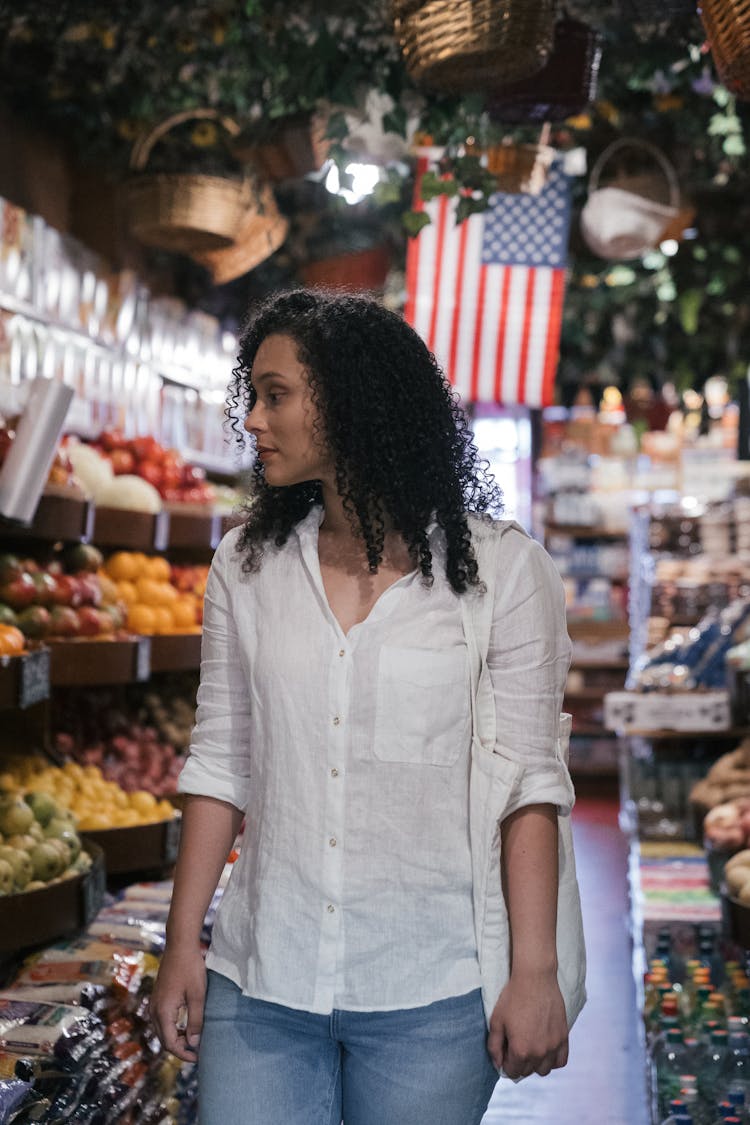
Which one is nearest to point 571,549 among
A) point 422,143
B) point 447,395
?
point 422,143

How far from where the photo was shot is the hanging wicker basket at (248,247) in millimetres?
5660

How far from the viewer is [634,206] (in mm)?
5910

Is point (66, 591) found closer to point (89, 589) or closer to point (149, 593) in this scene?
point (89, 589)

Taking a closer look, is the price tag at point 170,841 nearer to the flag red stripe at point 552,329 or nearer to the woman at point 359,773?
the woman at point 359,773

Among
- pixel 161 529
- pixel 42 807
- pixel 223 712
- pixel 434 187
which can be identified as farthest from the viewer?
pixel 161 529

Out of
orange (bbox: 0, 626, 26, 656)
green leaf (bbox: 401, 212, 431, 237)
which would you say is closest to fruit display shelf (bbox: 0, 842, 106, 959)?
orange (bbox: 0, 626, 26, 656)

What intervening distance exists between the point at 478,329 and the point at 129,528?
2356 millimetres

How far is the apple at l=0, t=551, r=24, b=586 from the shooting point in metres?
4.07

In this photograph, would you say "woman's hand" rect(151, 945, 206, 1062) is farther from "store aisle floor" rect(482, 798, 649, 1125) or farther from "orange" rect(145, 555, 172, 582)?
"orange" rect(145, 555, 172, 582)

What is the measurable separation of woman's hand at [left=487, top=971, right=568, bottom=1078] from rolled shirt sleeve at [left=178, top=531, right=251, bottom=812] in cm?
46

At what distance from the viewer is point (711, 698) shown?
625cm

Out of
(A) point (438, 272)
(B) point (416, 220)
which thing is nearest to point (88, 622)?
(B) point (416, 220)

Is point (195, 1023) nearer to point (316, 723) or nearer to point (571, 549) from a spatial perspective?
point (316, 723)

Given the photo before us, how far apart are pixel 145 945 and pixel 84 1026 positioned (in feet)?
2.19
